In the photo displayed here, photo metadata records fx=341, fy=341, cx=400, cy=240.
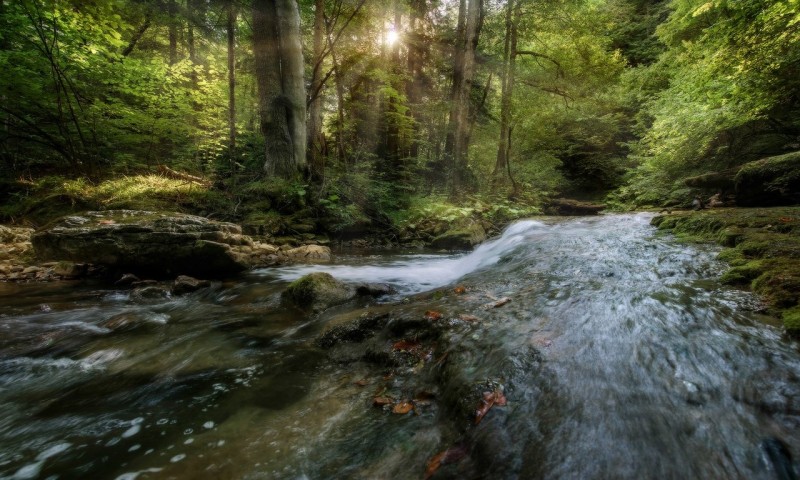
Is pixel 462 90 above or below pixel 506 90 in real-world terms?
below

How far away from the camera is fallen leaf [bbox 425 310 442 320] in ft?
9.89

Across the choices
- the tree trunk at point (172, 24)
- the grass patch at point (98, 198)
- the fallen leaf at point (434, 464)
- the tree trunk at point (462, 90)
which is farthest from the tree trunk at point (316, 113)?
the fallen leaf at point (434, 464)

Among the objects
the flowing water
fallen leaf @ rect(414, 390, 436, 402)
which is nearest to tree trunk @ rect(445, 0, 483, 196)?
the flowing water

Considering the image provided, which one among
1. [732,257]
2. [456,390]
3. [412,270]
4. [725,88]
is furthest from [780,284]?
[725,88]

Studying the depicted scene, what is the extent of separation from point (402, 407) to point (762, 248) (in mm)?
3848

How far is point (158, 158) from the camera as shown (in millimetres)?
11594

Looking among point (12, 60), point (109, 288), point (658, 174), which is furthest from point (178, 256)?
point (658, 174)

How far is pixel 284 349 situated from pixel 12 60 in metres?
10.3

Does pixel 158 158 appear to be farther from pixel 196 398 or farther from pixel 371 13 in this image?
pixel 196 398

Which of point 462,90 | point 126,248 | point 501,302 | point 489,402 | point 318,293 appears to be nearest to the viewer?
point 489,402

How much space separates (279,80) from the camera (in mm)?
9148

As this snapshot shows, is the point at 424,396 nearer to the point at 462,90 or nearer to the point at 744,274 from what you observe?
the point at 744,274

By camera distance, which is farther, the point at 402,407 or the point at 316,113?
the point at 316,113

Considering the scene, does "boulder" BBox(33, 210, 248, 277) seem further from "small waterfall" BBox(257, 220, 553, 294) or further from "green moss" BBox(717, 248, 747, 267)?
"green moss" BBox(717, 248, 747, 267)
